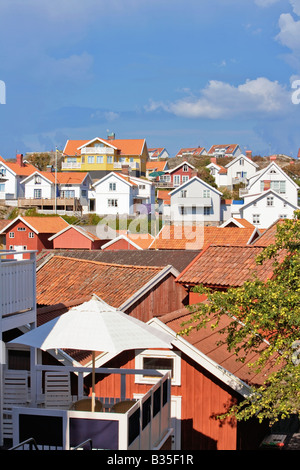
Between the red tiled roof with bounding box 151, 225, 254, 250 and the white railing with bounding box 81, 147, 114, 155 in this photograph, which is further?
the white railing with bounding box 81, 147, 114, 155

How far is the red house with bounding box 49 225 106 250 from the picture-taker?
55719mm

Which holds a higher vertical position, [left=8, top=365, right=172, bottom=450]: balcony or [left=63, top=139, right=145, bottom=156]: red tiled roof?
[left=63, top=139, right=145, bottom=156]: red tiled roof

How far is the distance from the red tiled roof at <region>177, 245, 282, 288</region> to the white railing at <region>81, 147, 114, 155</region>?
255 feet

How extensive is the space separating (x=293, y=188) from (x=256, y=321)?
68.3m

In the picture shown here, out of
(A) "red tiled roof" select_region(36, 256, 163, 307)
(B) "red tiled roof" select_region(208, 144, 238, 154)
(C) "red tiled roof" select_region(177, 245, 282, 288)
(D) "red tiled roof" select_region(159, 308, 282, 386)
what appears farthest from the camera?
(B) "red tiled roof" select_region(208, 144, 238, 154)

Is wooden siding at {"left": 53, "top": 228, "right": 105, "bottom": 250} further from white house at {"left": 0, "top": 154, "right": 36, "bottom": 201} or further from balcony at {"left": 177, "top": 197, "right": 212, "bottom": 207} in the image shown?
white house at {"left": 0, "top": 154, "right": 36, "bottom": 201}

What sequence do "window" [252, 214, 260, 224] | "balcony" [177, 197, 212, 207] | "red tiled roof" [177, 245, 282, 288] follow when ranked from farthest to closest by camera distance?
"balcony" [177, 197, 212, 207] → "window" [252, 214, 260, 224] → "red tiled roof" [177, 245, 282, 288]

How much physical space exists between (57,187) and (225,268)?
66.8 meters

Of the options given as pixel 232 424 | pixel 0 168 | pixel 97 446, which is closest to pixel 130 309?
pixel 232 424

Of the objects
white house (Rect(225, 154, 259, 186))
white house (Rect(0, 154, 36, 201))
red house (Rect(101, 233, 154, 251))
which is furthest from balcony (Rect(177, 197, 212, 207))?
red house (Rect(101, 233, 154, 251))

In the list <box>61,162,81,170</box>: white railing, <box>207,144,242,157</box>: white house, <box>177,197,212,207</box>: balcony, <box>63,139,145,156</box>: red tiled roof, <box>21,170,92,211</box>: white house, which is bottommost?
<box>177,197,212,207</box>: balcony

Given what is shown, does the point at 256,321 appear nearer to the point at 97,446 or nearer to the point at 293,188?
the point at 97,446

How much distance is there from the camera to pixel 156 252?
90.4 ft

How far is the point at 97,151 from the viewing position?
315 ft
